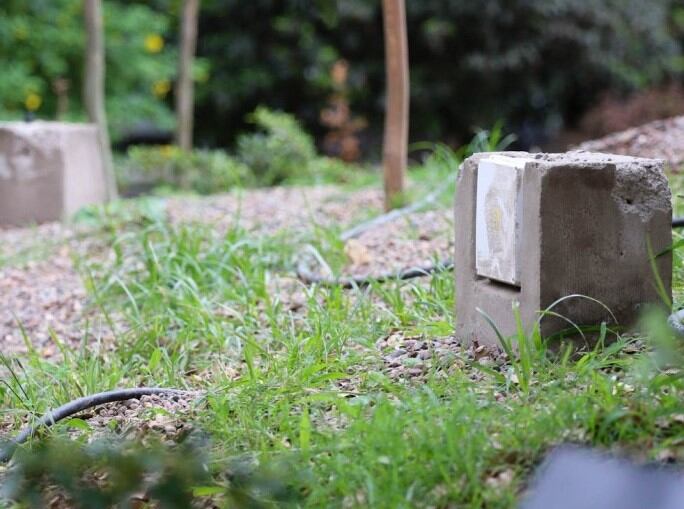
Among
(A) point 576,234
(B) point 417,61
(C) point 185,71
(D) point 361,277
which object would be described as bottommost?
(D) point 361,277

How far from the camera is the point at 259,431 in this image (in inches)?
111

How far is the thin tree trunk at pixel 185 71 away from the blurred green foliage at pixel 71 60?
1.36 metres

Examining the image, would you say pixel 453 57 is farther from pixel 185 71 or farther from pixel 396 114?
pixel 396 114

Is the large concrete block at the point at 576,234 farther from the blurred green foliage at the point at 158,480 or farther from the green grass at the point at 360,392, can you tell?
the blurred green foliage at the point at 158,480

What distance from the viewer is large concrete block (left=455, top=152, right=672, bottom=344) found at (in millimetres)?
2914

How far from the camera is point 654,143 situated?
21.6 feet

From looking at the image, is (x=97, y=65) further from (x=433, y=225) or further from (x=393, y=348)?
(x=393, y=348)

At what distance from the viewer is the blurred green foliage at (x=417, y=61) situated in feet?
46.5

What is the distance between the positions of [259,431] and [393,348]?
0.79m

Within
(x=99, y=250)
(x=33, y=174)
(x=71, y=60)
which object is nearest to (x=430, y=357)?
(x=99, y=250)

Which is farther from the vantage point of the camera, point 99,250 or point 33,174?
point 33,174

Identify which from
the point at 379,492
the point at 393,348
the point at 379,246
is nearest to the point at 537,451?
the point at 379,492

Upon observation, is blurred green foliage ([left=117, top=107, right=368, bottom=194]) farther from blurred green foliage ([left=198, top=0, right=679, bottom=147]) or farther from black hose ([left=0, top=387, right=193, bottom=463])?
black hose ([left=0, top=387, right=193, bottom=463])

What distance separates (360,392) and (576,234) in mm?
767
